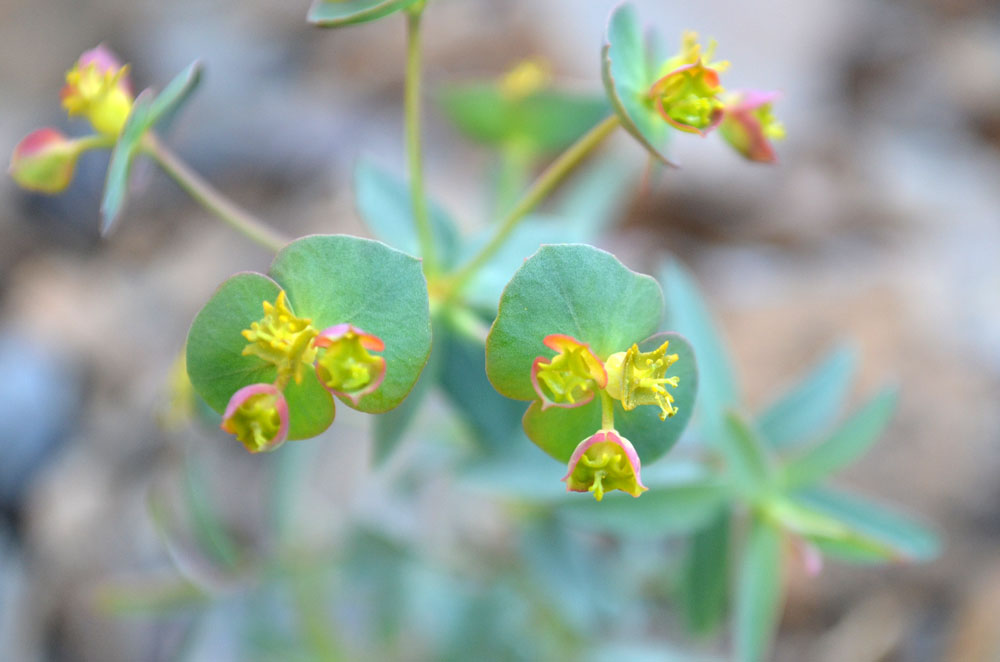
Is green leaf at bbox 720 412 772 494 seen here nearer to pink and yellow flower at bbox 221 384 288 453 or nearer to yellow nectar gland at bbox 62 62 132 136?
pink and yellow flower at bbox 221 384 288 453

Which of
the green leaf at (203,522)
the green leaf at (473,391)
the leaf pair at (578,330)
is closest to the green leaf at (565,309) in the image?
the leaf pair at (578,330)

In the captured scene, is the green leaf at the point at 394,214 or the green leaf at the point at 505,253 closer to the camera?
the green leaf at the point at 505,253

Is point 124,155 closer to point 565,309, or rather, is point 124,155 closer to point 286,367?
point 286,367

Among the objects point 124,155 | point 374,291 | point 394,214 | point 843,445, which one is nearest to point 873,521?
point 843,445

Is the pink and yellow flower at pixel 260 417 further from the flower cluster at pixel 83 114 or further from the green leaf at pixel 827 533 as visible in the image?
the green leaf at pixel 827 533

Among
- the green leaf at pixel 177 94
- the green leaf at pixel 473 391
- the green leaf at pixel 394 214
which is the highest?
the green leaf at pixel 177 94
